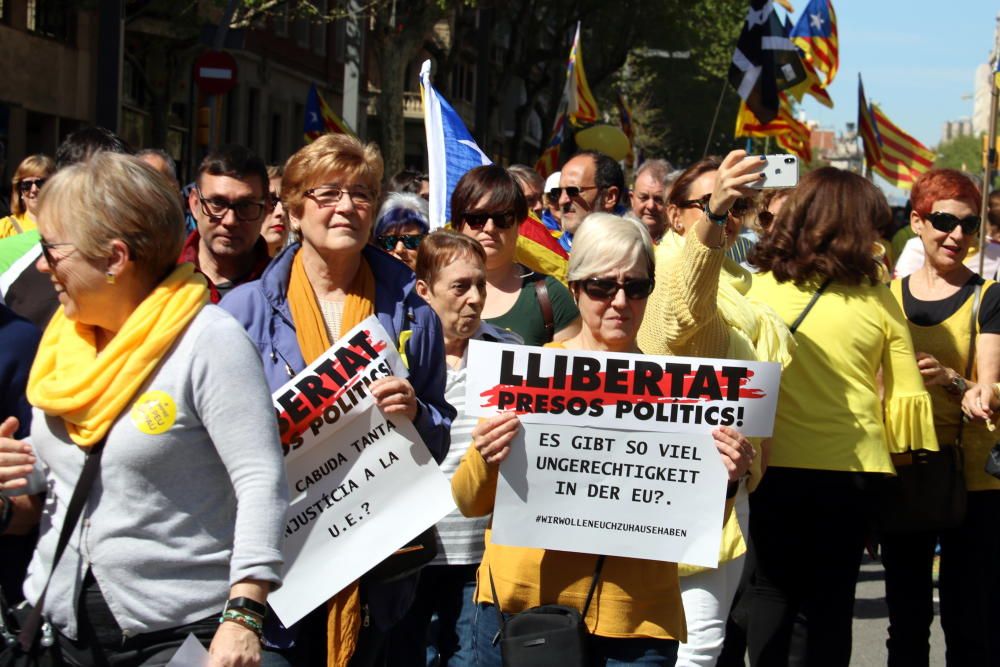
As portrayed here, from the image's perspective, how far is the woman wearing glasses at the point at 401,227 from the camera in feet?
20.5

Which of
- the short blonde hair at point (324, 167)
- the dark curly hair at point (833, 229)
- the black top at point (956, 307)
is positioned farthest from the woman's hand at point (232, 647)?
the black top at point (956, 307)

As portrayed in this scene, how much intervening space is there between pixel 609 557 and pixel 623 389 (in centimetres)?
45

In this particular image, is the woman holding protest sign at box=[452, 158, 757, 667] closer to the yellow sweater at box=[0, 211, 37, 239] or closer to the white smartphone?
the white smartphone

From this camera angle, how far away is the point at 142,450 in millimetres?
3137

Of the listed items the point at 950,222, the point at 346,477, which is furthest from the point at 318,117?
the point at 346,477

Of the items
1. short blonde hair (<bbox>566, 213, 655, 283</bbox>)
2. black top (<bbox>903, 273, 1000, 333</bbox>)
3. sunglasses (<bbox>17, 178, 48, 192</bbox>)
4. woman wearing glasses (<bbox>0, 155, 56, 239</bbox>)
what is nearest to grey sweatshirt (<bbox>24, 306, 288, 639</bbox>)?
short blonde hair (<bbox>566, 213, 655, 283</bbox>)

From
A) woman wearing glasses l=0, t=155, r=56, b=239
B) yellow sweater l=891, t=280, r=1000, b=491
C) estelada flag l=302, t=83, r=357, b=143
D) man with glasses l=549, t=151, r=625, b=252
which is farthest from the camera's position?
estelada flag l=302, t=83, r=357, b=143

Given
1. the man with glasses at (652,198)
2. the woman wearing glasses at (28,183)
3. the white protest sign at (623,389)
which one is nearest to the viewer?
the white protest sign at (623,389)

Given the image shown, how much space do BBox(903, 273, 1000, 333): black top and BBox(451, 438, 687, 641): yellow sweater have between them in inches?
94.4

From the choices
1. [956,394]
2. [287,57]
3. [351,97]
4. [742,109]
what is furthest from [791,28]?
[287,57]

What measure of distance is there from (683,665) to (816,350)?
3.90 feet

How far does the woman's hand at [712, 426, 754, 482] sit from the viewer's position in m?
3.91

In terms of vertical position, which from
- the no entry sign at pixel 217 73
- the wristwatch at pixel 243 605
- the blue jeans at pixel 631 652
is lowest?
the blue jeans at pixel 631 652

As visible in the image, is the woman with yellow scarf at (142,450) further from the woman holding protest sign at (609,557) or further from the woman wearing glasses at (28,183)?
the woman wearing glasses at (28,183)
